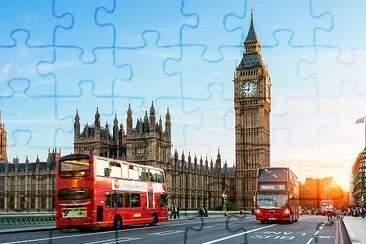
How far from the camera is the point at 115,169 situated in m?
29.7

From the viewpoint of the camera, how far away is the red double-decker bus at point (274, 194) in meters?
38.3

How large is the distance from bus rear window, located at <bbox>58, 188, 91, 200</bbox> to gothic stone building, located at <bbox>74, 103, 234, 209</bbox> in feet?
229

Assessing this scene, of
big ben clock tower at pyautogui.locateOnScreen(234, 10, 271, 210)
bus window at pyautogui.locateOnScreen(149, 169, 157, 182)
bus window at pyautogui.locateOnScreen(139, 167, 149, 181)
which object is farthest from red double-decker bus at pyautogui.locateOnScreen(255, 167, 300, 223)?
big ben clock tower at pyautogui.locateOnScreen(234, 10, 271, 210)

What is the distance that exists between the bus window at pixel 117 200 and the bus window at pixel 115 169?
3.27 feet

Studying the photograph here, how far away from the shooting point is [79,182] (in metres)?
27.2

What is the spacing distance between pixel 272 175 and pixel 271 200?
66.0 inches

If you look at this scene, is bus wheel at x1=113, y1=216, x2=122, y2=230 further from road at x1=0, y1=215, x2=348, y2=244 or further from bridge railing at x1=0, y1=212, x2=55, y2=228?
bridge railing at x1=0, y1=212, x2=55, y2=228

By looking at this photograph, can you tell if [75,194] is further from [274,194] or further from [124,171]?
[274,194]

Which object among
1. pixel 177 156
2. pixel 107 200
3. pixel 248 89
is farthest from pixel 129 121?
pixel 107 200

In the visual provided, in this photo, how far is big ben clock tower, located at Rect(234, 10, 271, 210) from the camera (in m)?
123

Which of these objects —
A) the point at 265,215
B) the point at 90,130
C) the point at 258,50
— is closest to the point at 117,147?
the point at 90,130

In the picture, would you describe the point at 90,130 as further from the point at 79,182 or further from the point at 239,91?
the point at 79,182

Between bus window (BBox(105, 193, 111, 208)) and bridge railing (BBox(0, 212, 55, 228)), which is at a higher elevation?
bus window (BBox(105, 193, 111, 208))

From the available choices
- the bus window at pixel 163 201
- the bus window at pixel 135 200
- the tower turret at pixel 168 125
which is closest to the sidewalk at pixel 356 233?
the bus window at pixel 163 201
